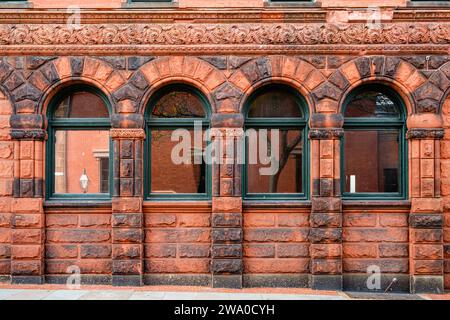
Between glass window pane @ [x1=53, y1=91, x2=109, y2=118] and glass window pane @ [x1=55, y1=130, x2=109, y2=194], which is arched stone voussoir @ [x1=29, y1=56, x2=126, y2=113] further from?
glass window pane @ [x1=55, y1=130, x2=109, y2=194]

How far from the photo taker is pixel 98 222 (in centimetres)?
889

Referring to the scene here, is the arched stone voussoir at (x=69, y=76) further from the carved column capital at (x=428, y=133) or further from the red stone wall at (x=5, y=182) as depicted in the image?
the carved column capital at (x=428, y=133)

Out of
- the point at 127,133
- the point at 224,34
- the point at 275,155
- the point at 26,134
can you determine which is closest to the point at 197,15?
the point at 224,34

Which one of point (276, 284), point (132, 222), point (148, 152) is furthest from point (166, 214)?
point (276, 284)

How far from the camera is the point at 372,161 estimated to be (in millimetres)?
9070

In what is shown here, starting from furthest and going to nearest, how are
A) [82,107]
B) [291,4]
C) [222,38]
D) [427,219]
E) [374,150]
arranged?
[82,107], [374,150], [291,4], [222,38], [427,219]

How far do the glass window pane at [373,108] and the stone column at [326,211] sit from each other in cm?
71

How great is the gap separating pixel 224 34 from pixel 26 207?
230 inches

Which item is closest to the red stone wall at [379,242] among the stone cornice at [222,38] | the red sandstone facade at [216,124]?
the red sandstone facade at [216,124]

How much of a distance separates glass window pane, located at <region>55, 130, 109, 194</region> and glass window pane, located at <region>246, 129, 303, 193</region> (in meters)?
3.34

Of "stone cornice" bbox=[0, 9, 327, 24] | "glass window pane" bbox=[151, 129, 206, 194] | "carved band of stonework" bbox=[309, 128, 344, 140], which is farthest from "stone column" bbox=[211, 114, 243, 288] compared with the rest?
"stone cornice" bbox=[0, 9, 327, 24]

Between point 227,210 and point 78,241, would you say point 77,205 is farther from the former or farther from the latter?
point 227,210

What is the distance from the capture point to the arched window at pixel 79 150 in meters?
A: 9.10

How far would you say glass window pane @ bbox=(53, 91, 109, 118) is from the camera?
30.0 ft
